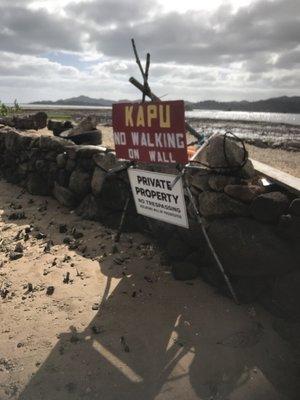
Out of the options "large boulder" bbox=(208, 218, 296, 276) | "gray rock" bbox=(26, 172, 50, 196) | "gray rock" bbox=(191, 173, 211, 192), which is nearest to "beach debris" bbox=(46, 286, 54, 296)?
"large boulder" bbox=(208, 218, 296, 276)

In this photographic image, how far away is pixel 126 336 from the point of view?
577 centimetres

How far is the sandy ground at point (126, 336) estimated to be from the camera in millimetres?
4973

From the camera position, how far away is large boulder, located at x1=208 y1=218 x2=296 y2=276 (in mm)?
5887

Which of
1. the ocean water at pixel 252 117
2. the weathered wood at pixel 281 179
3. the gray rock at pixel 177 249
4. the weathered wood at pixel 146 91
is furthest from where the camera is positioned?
the ocean water at pixel 252 117

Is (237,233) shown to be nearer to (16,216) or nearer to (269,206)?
(269,206)

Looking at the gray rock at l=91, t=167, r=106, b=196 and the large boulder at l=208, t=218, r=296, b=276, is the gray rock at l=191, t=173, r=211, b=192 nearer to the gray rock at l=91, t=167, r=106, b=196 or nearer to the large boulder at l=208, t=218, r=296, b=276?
the large boulder at l=208, t=218, r=296, b=276

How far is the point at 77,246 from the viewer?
8.26 meters

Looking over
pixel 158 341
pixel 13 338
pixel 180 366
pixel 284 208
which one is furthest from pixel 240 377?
A: pixel 13 338

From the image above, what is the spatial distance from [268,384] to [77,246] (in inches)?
172

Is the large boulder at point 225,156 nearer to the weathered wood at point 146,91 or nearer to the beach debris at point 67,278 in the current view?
the weathered wood at point 146,91

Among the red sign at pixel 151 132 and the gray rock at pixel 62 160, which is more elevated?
the red sign at pixel 151 132

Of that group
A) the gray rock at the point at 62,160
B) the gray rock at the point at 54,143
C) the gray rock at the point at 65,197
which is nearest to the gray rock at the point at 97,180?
the gray rock at the point at 65,197

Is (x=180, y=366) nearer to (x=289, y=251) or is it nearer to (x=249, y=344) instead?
(x=249, y=344)

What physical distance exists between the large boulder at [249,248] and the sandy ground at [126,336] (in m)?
0.57
